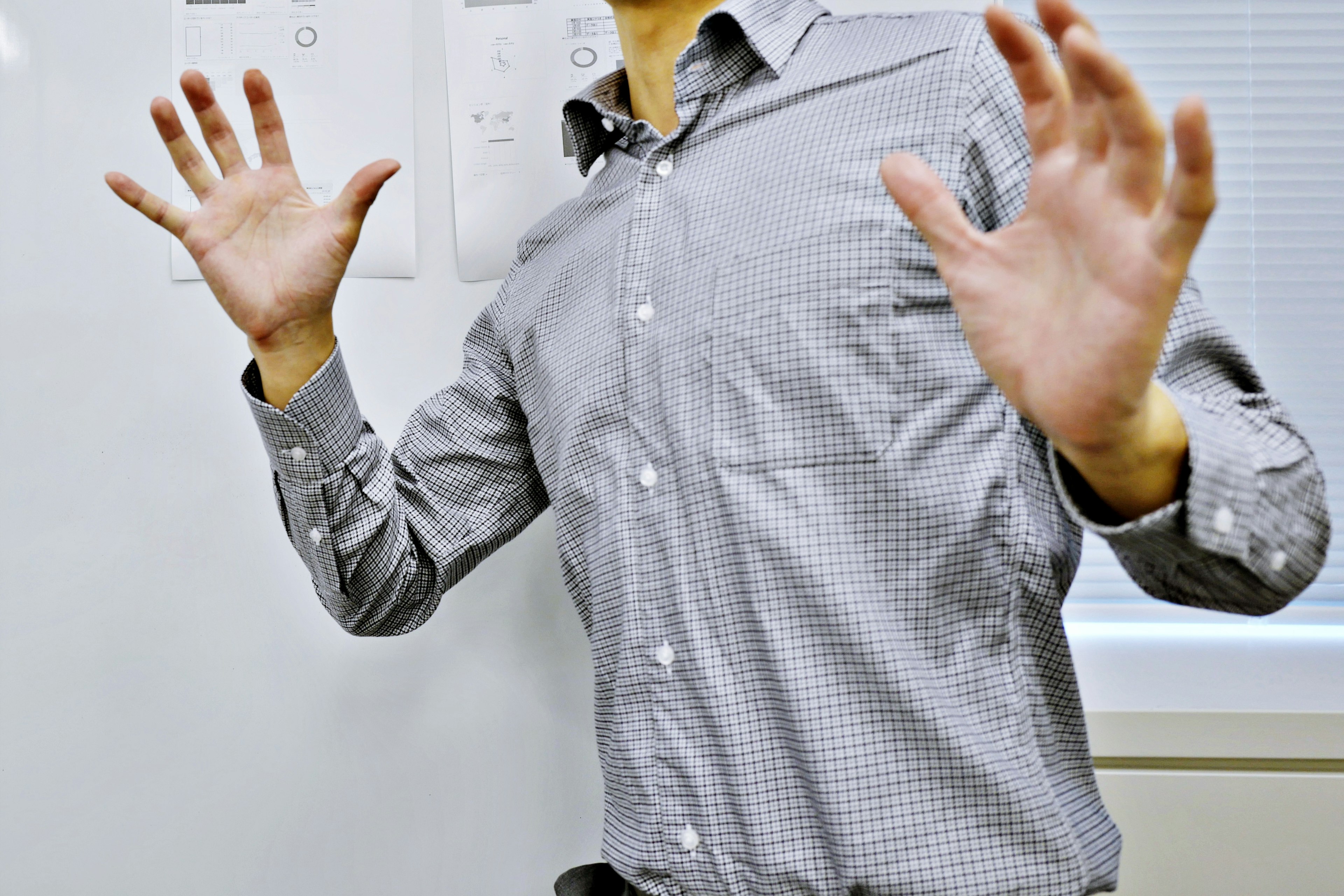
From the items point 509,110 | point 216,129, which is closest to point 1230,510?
point 216,129

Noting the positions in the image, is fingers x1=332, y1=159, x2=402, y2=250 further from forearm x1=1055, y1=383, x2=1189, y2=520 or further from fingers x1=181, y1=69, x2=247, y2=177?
forearm x1=1055, y1=383, x2=1189, y2=520

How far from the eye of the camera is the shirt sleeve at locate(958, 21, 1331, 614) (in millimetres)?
530

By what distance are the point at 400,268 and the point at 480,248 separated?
10cm

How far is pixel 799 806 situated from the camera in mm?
721

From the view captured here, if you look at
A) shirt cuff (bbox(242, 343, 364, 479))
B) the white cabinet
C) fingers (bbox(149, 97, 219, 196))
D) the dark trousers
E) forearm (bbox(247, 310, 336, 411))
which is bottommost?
the white cabinet

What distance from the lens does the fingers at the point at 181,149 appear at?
0.76 meters

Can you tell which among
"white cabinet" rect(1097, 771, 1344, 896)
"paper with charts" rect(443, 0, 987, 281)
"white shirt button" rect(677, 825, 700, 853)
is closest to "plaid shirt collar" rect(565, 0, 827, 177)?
"paper with charts" rect(443, 0, 987, 281)

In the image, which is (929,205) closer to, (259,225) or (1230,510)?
(1230,510)

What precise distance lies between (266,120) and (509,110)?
419mm

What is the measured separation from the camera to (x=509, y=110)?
1.15 metres

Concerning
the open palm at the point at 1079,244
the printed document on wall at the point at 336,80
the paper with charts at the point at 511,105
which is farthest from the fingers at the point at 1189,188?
the printed document on wall at the point at 336,80

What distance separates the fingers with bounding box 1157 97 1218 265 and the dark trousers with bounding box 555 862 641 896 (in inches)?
29.1

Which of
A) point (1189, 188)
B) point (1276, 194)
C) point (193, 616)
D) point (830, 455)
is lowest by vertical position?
point (193, 616)

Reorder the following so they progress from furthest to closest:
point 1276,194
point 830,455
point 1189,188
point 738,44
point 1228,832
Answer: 1. point 1276,194
2. point 1228,832
3. point 738,44
4. point 830,455
5. point 1189,188
